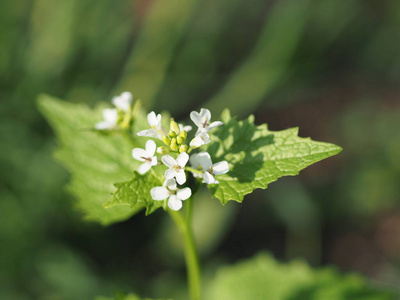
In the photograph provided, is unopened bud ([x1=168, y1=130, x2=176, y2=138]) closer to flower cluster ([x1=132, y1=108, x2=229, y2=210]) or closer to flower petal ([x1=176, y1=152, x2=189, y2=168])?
flower cluster ([x1=132, y1=108, x2=229, y2=210])

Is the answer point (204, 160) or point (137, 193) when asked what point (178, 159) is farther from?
point (137, 193)

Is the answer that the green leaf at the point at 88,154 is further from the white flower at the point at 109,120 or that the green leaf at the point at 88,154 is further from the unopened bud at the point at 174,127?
the unopened bud at the point at 174,127

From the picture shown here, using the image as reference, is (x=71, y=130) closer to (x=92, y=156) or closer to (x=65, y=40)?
(x=92, y=156)

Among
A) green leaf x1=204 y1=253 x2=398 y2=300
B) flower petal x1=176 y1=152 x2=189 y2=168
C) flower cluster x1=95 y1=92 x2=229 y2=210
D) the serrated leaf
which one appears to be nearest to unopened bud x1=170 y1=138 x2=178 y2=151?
flower cluster x1=95 y1=92 x2=229 y2=210

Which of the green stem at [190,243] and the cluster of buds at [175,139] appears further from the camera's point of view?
the green stem at [190,243]

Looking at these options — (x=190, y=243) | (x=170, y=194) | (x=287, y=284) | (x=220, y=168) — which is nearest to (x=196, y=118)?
(x=220, y=168)

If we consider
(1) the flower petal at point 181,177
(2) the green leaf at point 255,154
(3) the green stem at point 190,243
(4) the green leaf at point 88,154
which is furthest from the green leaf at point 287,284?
(1) the flower petal at point 181,177

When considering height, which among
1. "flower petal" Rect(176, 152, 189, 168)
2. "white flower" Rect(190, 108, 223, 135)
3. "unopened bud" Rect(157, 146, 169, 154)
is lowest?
"flower petal" Rect(176, 152, 189, 168)
